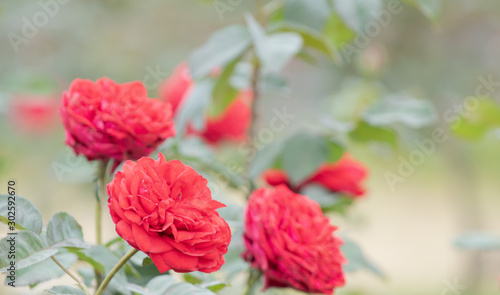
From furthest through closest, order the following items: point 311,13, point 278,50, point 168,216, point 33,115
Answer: point 33,115 → point 311,13 → point 278,50 → point 168,216

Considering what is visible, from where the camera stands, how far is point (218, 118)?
0.93 meters

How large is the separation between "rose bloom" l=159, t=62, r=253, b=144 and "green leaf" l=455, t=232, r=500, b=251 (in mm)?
424

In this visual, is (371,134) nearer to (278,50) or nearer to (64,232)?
(278,50)

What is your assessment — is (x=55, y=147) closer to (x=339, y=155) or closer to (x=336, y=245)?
(x=339, y=155)

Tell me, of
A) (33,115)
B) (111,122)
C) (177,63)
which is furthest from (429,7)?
(33,115)

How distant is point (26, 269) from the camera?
1.24 ft

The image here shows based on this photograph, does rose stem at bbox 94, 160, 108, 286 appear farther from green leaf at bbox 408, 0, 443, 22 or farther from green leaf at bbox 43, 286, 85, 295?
green leaf at bbox 408, 0, 443, 22

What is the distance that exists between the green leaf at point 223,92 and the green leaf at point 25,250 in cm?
36

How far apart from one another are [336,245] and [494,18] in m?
1.75

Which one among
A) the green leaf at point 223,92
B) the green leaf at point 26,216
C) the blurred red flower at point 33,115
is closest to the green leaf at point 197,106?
the green leaf at point 223,92

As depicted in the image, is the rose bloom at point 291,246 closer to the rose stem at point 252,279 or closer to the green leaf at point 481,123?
the rose stem at point 252,279

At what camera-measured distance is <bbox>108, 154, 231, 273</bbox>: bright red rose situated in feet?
1.12

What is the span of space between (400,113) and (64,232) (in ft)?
1.61

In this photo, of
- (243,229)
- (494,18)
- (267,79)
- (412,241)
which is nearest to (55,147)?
(267,79)
